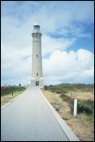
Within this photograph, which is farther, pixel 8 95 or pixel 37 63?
pixel 37 63

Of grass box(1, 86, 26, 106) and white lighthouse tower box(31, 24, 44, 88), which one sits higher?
white lighthouse tower box(31, 24, 44, 88)

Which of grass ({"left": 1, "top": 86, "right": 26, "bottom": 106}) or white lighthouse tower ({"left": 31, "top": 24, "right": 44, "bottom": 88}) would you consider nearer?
grass ({"left": 1, "top": 86, "right": 26, "bottom": 106})

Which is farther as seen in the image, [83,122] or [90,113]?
[90,113]

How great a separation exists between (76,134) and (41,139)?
1767 mm

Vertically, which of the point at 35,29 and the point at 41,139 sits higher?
the point at 35,29

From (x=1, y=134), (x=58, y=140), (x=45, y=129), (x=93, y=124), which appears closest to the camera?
(x=58, y=140)

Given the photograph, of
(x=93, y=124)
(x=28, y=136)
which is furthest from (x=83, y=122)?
(x=28, y=136)

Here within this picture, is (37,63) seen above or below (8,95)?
above

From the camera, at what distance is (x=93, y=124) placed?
13883 millimetres

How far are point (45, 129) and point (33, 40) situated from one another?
68.8 metres

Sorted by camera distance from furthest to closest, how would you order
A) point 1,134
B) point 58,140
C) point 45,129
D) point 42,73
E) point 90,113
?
1. point 42,73
2. point 90,113
3. point 45,129
4. point 1,134
5. point 58,140

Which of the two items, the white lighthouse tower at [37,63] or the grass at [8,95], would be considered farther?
the white lighthouse tower at [37,63]

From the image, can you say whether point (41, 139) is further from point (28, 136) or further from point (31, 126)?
point (31, 126)

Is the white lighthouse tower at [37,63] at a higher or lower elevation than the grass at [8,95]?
higher
